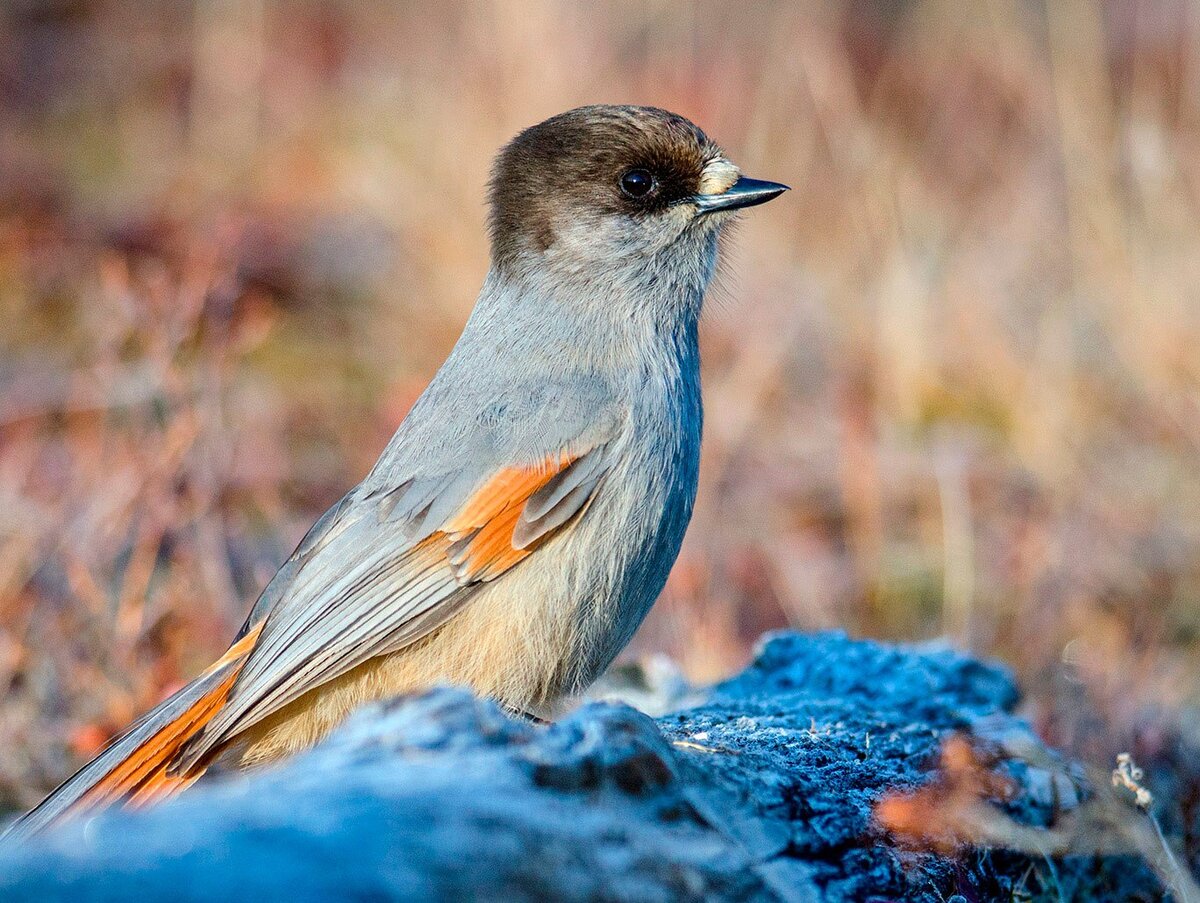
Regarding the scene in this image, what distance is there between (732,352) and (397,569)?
4.81m

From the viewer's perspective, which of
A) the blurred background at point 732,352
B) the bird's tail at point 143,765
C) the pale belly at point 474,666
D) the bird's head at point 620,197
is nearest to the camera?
the bird's tail at point 143,765

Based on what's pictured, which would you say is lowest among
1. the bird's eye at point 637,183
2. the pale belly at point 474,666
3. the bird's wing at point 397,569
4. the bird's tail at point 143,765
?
the bird's tail at point 143,765

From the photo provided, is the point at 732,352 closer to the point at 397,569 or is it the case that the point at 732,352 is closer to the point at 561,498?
the point at 561,498

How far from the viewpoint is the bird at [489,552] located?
3422mm

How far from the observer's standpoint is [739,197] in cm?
412

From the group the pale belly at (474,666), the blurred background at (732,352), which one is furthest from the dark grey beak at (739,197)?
the pale belly at (474,666)

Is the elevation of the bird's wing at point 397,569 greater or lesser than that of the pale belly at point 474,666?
greater

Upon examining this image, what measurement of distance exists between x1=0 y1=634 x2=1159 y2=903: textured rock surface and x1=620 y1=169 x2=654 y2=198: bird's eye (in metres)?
1.57

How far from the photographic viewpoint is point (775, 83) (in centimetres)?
949

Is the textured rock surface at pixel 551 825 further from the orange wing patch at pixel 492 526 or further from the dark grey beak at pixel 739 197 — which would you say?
the dark grey beak at pixel 739 197

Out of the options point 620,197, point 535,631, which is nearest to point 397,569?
point 535,631

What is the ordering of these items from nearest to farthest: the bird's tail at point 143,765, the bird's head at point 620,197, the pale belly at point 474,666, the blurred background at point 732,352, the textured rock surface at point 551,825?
the textured rock surface at point 551,825, the bird's tail at point 143,765, the pale belly at point 474,666, the bird's head at point 620,197, the blurred background at point 732,352

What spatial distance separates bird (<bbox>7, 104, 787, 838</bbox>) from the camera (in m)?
3.42

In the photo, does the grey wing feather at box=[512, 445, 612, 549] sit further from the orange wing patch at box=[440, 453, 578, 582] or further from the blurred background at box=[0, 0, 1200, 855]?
the blurred background at box=[0, 0, 1200, 855]
